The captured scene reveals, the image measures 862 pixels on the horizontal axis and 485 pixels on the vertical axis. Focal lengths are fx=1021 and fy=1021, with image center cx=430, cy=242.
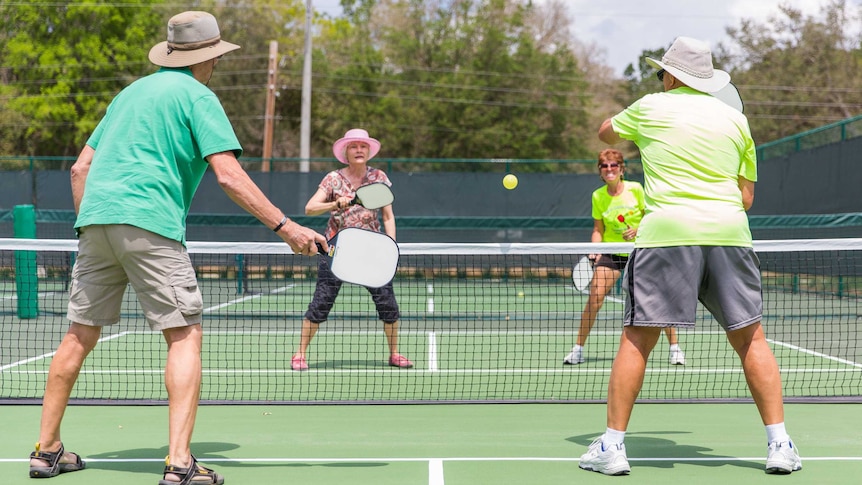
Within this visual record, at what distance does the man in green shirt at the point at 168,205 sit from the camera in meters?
3.82

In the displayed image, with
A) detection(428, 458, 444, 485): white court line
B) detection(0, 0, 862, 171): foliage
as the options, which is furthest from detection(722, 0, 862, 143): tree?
detection(428, 458, 444, 485): white court line

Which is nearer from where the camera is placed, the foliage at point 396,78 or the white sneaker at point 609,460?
the white sneaker at point 609,460

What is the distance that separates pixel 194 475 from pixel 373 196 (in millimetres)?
2005

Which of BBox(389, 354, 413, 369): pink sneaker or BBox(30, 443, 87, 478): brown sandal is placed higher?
BBox(30, 443, 87, 478): brown sandal

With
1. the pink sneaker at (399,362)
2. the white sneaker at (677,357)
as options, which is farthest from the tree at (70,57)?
the white sneaker at (677,357)

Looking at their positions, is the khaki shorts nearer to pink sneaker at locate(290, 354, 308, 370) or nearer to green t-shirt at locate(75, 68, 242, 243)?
green t-shirt at locate(75, 68, 242, 243)

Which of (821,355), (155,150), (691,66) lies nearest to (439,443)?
(155,150)

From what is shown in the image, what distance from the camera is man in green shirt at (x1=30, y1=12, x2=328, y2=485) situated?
3824mm

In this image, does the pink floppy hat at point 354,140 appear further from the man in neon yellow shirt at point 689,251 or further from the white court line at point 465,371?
the man in neon yellow shirt at point 689,251

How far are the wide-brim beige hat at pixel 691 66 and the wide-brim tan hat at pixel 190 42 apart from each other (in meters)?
1.77

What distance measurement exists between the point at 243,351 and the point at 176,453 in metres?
4.43

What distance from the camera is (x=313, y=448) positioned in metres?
4.67

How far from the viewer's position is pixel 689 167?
4.11 metres

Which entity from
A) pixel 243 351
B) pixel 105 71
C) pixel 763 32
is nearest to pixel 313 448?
pixel 243 351
